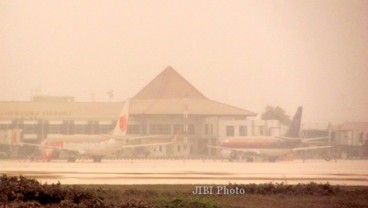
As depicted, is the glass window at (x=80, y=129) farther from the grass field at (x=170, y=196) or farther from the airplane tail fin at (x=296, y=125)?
the airplane tail fin at (x=296, y=125)

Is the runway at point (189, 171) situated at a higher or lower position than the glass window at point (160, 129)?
lower

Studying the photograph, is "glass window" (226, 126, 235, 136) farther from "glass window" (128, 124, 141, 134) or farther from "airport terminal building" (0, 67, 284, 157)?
"glass window" (128, 124, 141, 134)

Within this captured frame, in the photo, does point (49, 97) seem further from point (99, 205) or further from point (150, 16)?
point (99, 205)

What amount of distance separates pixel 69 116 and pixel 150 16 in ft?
13.0

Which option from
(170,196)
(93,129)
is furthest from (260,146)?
(170,196)

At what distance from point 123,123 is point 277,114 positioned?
4.82 m

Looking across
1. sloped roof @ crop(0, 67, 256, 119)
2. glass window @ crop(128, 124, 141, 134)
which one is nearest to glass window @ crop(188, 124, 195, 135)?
sloped roof @ crop(0, 67, 256, 119)

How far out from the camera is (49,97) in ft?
63.2

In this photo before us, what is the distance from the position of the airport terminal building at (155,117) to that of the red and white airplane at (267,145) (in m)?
0.38

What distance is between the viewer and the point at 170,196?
1496 centimetres

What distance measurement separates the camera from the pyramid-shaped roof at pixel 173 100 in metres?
19.0

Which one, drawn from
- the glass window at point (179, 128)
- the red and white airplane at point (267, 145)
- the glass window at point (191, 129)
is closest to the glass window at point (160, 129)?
the glass window at point (179, 128)

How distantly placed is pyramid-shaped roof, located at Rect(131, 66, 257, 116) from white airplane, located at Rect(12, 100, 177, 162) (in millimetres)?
560

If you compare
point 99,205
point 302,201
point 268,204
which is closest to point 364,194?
point 302,201
